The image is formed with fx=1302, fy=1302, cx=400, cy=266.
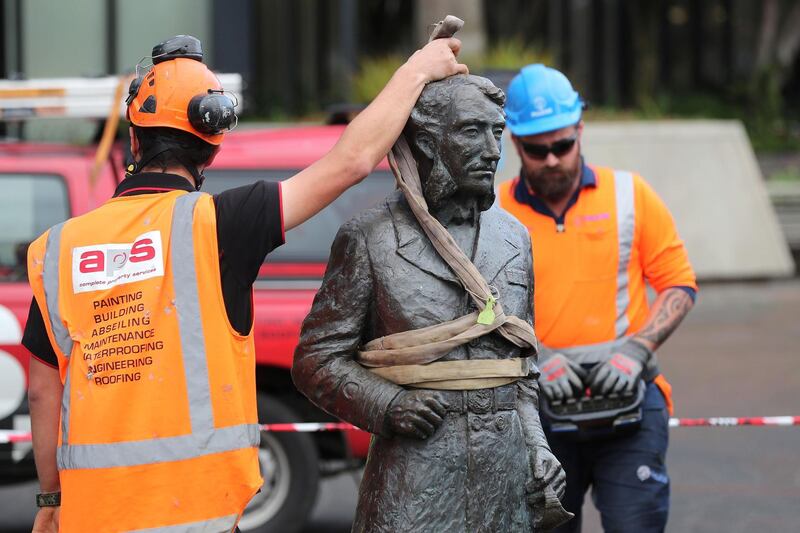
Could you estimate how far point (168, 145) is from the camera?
332 cm

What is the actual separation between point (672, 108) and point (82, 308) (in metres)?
18.7

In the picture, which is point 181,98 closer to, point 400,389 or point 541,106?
point 400,389

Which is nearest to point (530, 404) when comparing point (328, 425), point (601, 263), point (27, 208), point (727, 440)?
point (601, 263)

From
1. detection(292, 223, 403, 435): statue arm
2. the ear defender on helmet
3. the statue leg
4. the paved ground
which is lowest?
the paved ground

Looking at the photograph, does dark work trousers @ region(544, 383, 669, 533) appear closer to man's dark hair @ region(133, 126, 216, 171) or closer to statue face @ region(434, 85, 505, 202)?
statue face @ region(434, 85, 505, 202)

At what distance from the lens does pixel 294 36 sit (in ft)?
76.9

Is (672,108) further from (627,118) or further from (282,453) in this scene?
(282,453)

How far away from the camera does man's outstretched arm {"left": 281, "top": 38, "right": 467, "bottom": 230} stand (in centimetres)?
319

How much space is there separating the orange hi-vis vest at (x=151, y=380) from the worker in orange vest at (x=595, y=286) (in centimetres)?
163

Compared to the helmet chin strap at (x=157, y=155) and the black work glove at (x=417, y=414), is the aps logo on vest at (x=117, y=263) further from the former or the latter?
the black work glove at (x=417, y=414)

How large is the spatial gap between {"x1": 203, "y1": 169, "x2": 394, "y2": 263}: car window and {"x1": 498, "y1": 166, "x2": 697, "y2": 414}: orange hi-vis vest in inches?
74.2

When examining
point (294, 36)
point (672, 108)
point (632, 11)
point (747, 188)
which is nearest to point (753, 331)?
point (747, 188)

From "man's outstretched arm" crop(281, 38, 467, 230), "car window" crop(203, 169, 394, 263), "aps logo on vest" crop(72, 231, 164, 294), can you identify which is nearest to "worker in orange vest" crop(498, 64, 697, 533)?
"man's outstretched arm" crop(281, 38, 467, 230)

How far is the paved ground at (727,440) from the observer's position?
7094mm
